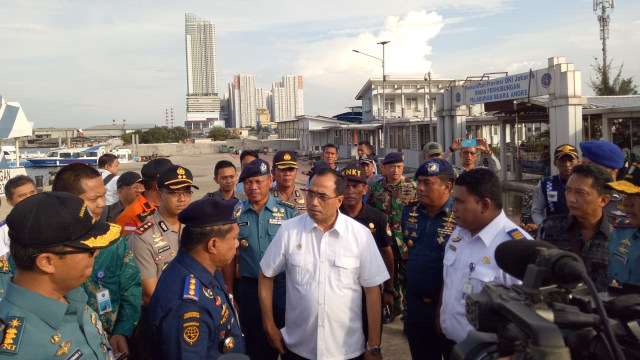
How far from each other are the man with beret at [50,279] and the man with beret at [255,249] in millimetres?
1719

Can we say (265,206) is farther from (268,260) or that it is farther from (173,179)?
(268,260)

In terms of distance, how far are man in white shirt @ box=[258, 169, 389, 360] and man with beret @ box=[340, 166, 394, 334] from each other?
0.99 metres

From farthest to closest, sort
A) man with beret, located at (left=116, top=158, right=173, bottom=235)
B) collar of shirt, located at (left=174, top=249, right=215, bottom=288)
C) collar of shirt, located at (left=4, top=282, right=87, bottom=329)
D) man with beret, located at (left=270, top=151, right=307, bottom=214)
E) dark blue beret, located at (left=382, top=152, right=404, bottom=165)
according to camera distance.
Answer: dark blue beret, located at (left=382, top=152, right=404, bottom=165) → man with beret, located at (left=270, top=151, right=307, bottom=214) → man with beret, located at (left=116, top=158, right=173, bottom=235) → collar of shirt, located at (left=174, top=249, right=215, bottom=288) → collar of shirt, located at (left=4, top=282, right=87, bottom=329)

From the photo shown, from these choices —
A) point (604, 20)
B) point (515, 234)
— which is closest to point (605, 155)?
point (515, 234)

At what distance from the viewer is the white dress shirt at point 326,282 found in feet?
9.52

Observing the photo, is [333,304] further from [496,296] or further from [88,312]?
[496,296]

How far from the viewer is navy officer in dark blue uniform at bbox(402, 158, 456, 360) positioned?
325cm

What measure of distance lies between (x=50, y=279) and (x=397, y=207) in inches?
152

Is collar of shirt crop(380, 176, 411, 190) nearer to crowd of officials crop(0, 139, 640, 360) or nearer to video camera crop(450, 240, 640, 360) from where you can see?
crowd of officials crop(0, 139, 640, 360)

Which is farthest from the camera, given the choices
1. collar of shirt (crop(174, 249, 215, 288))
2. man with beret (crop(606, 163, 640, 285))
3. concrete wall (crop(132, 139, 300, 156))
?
concrete wall (crop(132, 139, 300, 156))

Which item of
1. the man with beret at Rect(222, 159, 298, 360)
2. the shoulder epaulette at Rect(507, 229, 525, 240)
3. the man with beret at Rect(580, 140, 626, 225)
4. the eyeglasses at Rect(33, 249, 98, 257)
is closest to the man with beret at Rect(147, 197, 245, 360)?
the eyeglasses at Rect(33, 249, 98, 257)

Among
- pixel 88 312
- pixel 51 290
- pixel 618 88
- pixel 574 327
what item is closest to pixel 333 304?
pixel 88 312

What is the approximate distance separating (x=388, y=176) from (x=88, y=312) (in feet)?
12.9

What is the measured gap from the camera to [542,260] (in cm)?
125
